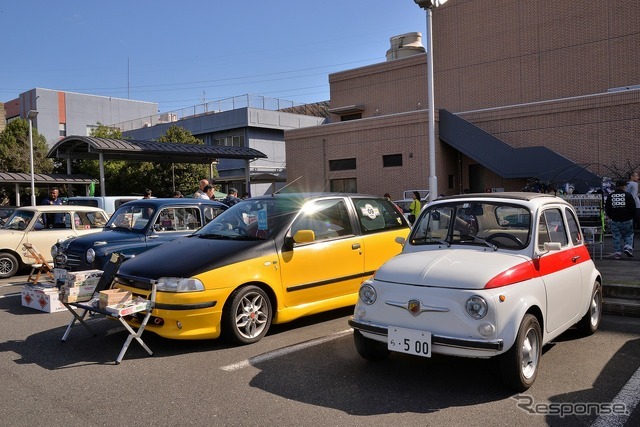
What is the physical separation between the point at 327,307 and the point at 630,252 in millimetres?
7366

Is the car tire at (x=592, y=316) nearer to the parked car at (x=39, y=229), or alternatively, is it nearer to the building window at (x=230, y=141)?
the parked car at (x=39, y=229)

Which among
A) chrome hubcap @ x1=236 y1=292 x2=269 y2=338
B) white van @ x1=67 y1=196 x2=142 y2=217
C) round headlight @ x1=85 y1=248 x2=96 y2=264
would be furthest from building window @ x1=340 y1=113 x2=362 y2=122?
chrome hubcap @ x1=236 y1=292 x2=269 y2=338

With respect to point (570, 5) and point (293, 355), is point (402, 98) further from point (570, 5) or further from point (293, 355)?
point (293, 355)

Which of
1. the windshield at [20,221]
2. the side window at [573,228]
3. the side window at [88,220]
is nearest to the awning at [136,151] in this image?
the windshield at [20,221]

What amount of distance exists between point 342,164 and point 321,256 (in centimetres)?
2101

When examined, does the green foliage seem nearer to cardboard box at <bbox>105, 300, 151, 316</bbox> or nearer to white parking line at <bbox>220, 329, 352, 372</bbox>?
cardboard box at <bbox>105, 300, 151, 316</bbox>

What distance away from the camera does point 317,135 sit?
28234mm

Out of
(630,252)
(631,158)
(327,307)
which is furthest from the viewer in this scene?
(631,158)

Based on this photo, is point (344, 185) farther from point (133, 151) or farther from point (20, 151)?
point (20, 151)

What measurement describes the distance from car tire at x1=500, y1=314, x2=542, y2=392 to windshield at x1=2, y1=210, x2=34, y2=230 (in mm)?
10922

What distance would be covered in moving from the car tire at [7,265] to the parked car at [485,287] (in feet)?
31.8

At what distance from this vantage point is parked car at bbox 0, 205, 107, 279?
37.4 feet

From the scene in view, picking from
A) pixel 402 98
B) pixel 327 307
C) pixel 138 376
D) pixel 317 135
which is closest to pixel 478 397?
pixel 327 307

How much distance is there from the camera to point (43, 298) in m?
7.12
